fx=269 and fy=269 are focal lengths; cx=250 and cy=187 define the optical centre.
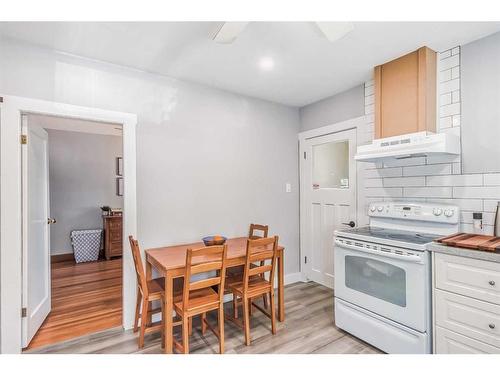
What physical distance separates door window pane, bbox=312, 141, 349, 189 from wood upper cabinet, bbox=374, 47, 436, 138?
2.17 feet

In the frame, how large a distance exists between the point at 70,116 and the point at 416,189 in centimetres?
301

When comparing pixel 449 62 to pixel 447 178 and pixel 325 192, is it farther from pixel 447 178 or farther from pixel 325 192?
pixel 325 192

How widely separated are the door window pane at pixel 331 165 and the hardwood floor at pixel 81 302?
2.67 m

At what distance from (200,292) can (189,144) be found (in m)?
1.45

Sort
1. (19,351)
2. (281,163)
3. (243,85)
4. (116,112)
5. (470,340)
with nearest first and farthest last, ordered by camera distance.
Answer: (470,340), (19,351), (116,112), (243,85), (281,163)

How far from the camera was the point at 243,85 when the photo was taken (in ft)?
9.49

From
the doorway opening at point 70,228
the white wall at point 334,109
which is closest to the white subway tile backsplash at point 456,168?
the white wall at point 334,109

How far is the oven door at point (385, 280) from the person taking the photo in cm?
178

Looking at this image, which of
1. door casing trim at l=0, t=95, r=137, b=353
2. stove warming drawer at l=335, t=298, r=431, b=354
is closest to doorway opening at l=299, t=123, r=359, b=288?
stove warming drawer at l=335, t=298, r=431, b=354

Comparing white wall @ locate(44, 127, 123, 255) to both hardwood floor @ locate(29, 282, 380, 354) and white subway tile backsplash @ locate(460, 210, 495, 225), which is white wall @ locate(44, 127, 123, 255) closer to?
hardwood floor @ locate(29, 282, 380, 354)

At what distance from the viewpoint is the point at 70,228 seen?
4852 mm

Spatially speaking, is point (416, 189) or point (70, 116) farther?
point (416, 189)
